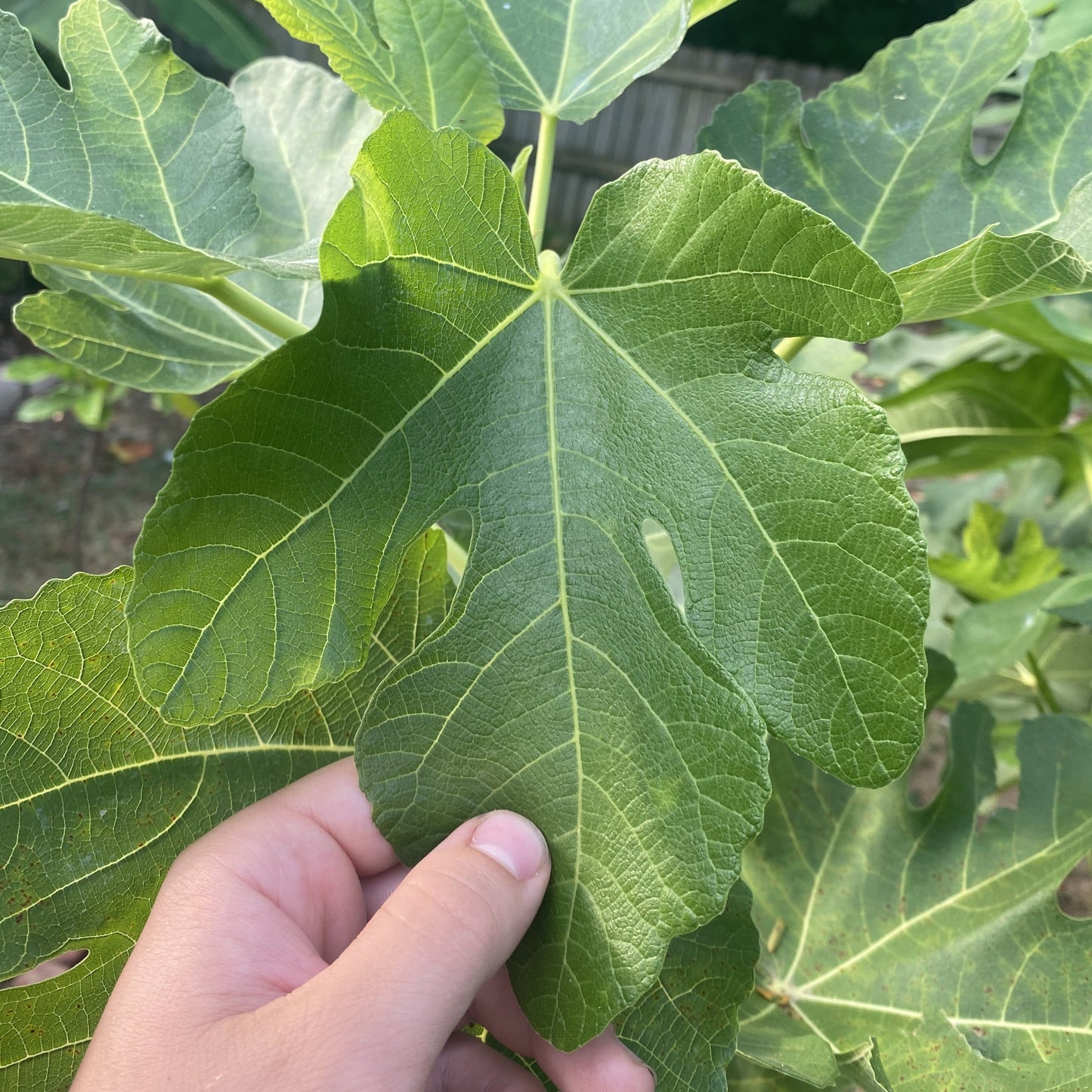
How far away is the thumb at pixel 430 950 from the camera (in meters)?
0.56

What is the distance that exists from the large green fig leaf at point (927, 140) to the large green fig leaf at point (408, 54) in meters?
0.24

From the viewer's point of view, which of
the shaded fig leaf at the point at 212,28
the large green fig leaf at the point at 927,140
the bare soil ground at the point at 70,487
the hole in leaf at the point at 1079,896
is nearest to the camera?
the large green fig leaf at the point at 927,140

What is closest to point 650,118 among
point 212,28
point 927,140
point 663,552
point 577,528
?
point 212,28

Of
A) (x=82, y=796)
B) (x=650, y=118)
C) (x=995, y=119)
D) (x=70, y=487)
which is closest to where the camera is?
(x=82, y=796)

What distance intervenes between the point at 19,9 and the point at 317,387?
3.19 m

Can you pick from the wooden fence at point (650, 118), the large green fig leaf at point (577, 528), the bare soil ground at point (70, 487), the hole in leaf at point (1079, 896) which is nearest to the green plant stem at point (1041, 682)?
the large green fig leaf at point (577, 528)

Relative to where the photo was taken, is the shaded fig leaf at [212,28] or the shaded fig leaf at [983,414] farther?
the shaded fig leaf at [212,28]

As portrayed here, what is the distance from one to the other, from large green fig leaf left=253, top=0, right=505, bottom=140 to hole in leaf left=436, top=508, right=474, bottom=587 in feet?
1.14

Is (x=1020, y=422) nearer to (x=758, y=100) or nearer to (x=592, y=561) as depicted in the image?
(x=758, y=100)

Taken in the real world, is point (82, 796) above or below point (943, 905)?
above

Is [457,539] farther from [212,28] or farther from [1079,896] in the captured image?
[212,28]

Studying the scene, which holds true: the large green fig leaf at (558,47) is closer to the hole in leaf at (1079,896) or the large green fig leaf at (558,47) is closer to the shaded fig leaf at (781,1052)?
the shaded fig leaf at (781,1052)

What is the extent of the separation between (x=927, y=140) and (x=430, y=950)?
0.77 m

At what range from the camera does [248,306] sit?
72cm
